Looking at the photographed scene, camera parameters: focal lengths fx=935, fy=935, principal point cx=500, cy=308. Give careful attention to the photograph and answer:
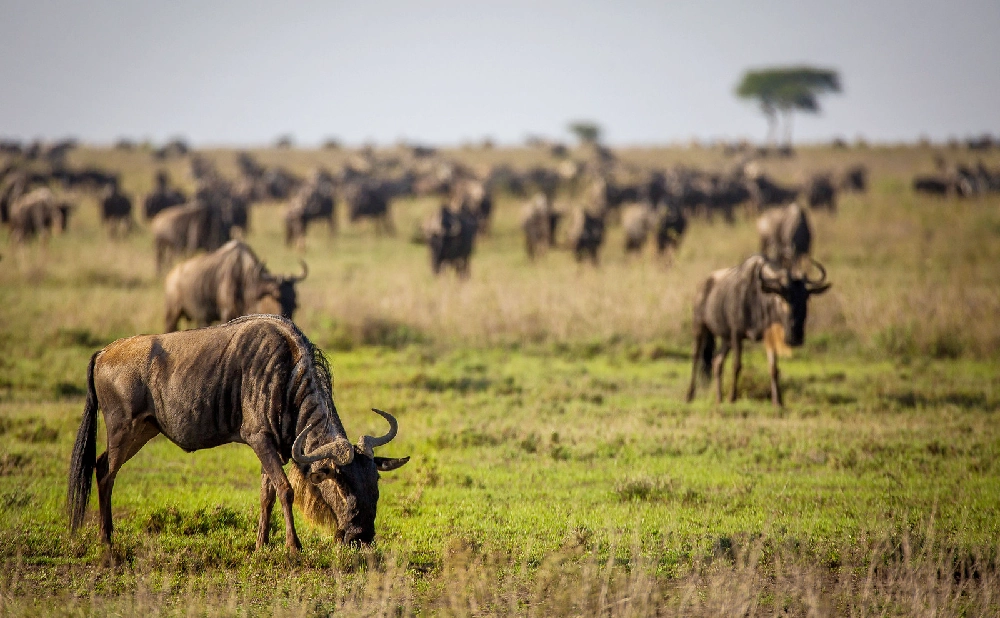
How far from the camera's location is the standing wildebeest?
5566 mm

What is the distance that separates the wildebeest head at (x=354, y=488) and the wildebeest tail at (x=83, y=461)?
5.42 feet

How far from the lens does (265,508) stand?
5785mm

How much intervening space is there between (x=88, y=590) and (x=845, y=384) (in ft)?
30.6

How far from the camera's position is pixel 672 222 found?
78.7 feet

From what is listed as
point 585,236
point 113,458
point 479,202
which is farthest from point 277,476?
point 479,202

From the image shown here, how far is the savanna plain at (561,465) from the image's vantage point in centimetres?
527

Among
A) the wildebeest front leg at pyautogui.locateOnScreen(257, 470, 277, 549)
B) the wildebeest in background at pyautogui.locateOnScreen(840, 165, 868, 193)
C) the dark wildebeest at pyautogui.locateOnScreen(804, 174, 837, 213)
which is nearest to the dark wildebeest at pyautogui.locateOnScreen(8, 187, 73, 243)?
the wildebeest front leg at pyautogui.locateOnScreen(257, 470, 277, 549)

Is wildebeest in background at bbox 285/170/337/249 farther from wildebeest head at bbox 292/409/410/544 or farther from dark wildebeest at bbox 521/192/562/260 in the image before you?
wildebeest head at bbox 292/409/410/544

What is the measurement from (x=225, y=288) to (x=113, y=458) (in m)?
5.39

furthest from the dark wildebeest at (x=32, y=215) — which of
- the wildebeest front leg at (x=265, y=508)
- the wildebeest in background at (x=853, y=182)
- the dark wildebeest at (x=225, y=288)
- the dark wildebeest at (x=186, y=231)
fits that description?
the wildebeest in background at (x=853, y=182)

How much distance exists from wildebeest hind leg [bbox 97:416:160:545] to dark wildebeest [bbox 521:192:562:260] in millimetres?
18994

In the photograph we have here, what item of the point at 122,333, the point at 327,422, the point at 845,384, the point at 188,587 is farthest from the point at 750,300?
the point at 122,333

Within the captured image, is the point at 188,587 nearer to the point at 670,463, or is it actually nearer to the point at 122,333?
the point at 670,463

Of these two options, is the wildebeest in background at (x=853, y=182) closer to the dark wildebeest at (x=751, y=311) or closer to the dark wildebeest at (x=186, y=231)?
the dark wildebeest at (x=186, y=231)
